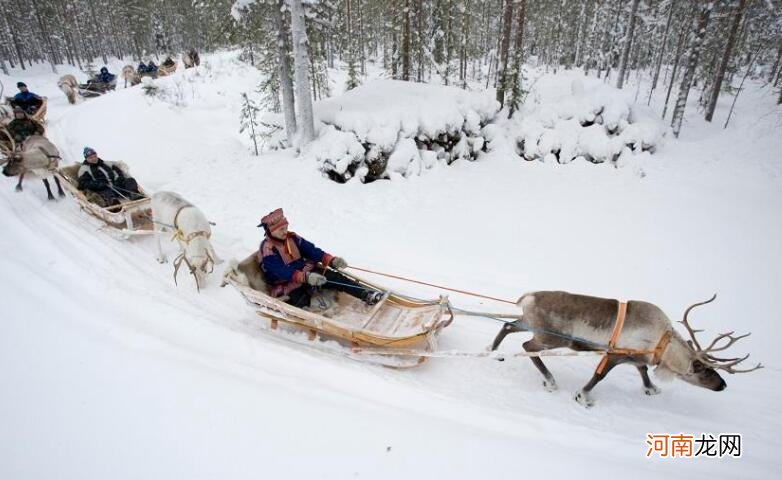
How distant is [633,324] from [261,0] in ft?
37.7

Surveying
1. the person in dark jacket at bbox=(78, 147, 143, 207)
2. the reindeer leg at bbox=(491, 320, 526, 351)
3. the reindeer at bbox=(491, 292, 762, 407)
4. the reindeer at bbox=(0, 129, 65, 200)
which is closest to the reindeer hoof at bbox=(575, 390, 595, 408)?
the reindeer at bbox=(491, 292, 762, 407)

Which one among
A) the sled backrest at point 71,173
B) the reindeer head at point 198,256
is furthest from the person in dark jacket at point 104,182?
the reindeer head at point 198,256

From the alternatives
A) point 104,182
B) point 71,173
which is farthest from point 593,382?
point 71,173

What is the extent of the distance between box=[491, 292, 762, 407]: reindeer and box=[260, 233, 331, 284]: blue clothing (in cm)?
291

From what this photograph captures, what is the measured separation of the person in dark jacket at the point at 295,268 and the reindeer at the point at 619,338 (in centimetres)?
220

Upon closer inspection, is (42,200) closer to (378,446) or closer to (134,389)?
(134,389)

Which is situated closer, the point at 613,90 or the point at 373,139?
the point at 373,139

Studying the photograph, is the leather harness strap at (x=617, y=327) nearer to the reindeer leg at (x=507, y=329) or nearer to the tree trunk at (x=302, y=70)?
the reindeer leg at (x=507, y=329)

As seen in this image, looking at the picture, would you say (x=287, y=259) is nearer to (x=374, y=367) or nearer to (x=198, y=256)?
(x=198, y=256)

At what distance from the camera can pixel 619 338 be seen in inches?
158

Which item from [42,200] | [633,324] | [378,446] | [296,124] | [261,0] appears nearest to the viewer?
[378,446]

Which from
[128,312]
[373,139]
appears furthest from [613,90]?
[128,312]

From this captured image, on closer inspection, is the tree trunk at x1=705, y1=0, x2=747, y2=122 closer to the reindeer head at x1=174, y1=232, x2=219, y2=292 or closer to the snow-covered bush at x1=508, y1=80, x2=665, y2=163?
the snow-covered bush at x1=508, y1=80, x2=665, y2=163

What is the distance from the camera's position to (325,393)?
4211 mm
